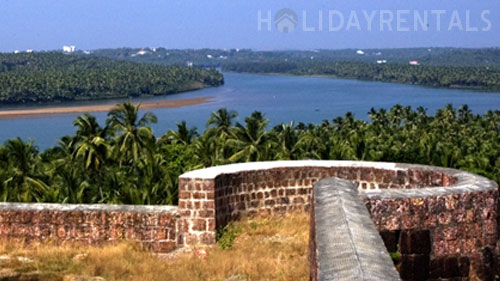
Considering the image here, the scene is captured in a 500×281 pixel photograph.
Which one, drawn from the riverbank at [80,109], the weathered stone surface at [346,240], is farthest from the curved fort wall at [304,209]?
the riverbank at [80,109]

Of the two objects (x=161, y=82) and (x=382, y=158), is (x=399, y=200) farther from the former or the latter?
(x=161, y=82)

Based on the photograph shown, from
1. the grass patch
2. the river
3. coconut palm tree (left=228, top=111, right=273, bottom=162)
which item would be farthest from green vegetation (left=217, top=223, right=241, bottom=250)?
the river

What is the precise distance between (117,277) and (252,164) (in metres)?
4.14

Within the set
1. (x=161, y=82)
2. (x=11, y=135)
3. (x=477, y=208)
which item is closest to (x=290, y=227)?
(x=477, y=208)

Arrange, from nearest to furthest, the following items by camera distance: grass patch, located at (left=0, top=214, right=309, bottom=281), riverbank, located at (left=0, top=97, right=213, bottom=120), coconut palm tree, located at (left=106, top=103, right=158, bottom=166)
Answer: grass patch, located at (left=0, top=214, right=309, bottom=281)
coconut palm tree, located at (left=106, top=103, right=158, bottom=166)
riverbank, located at (left=0, top=97, right=213, bottom=120)

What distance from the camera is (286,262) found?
11.0m

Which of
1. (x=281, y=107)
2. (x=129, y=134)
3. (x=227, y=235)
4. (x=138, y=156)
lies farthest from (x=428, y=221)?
(x=281, y=107)

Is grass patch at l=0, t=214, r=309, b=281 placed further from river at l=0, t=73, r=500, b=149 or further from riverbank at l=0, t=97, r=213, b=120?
riverbank at l=0, t=97, r=213, b=120

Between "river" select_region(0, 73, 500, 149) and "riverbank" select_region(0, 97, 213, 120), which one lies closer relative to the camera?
"river" select_region(0, 73, 500, 149)

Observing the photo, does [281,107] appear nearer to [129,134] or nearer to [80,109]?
[80,109]

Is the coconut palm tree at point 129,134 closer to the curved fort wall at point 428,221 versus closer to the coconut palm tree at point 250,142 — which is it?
the coconut palm tree at point 250,142

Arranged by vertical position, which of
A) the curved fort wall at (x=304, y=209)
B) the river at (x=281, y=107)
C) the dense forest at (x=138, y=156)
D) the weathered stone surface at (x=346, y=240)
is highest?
the weathered stone surface at (x=346, y=240)

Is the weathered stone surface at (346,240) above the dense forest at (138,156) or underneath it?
above

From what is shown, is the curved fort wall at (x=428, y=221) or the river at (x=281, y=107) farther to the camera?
the river at (x=281, y=107)
